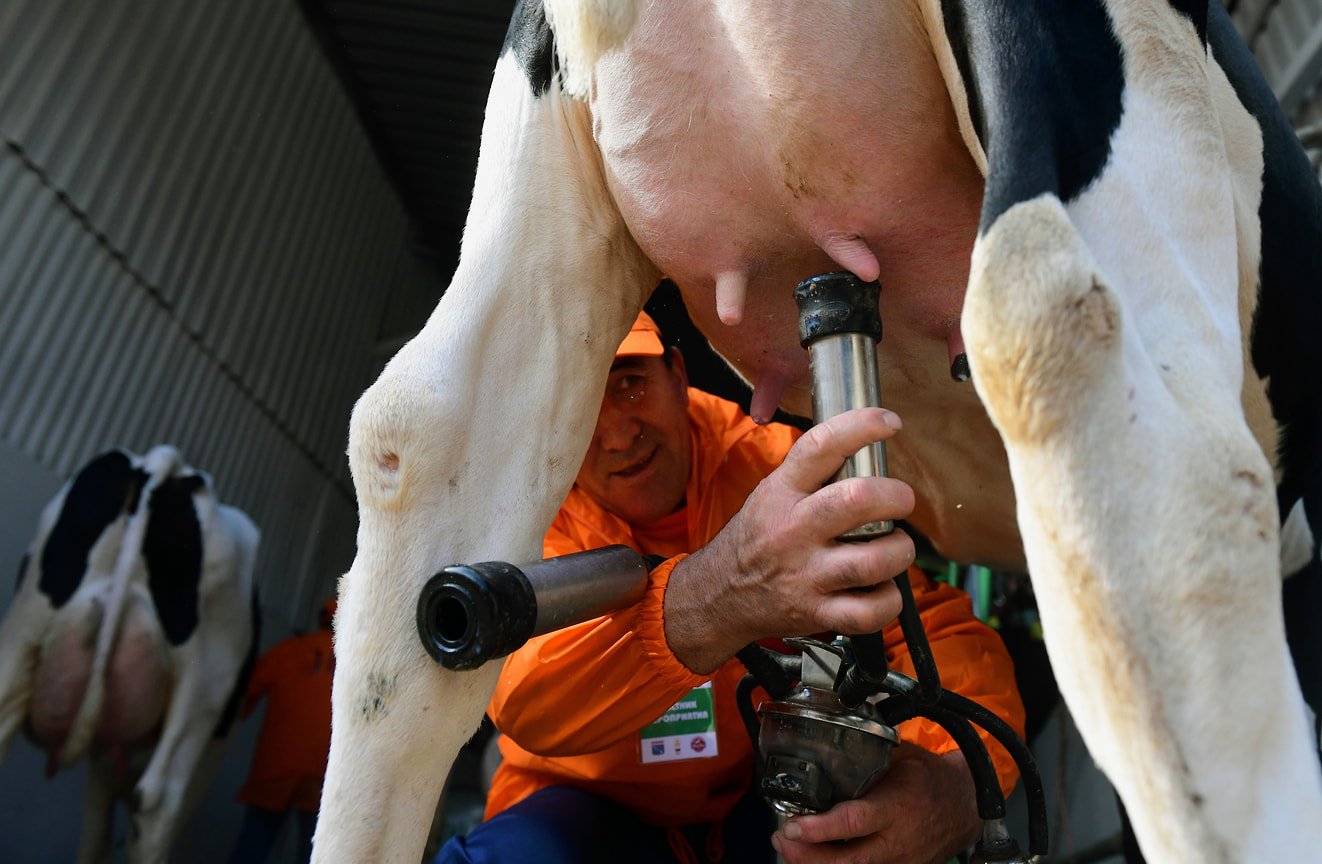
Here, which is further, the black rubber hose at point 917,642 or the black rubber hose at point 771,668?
the black rubber hose at point 771,668

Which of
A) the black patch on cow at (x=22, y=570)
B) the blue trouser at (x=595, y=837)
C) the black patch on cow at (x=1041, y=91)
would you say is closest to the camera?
the black patch on cow at (x=1041, y=91)

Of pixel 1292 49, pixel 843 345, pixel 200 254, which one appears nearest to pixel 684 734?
pixel 843 345

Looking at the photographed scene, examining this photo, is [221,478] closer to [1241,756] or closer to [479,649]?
[479,649]

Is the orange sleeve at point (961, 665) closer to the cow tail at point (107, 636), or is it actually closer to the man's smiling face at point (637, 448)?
the man's smiling face at point (637, 448)

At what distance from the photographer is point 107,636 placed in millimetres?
2836

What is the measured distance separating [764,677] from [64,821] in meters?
3.32

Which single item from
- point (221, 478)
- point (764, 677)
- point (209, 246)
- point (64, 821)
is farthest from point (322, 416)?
point (764, 677)

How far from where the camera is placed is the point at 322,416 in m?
5.81

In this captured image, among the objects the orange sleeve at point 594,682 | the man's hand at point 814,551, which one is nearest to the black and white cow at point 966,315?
the man's hand at point 814,551

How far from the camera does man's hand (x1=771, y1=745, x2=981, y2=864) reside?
1.10 meters

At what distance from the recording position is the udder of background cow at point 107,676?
110 inches

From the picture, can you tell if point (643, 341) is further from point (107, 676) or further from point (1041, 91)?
point (107, 676)

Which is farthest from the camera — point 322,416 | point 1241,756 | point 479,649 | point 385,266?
point 385,266

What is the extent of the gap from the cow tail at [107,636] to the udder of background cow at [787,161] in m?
2.49
